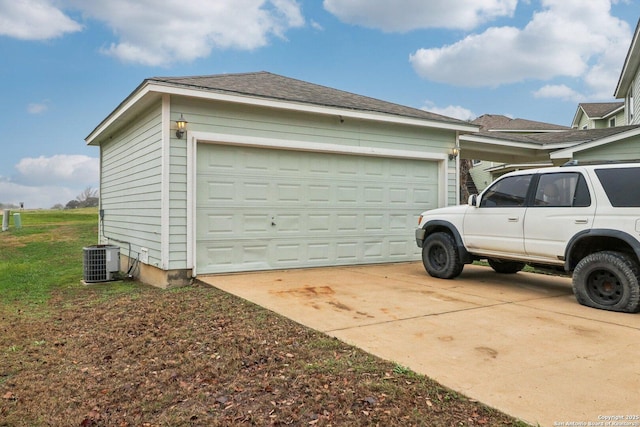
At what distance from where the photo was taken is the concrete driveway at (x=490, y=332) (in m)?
2.68

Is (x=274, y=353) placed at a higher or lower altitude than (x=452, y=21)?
lower

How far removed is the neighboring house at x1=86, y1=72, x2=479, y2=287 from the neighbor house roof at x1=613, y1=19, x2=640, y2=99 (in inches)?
314

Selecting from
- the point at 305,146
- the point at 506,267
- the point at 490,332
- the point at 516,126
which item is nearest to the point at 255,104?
the point at 305,146

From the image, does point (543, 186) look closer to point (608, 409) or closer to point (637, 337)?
point (637, 337)

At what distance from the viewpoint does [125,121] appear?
895 centimetres

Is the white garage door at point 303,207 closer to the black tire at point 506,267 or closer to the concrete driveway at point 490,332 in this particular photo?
the concrete driveway at point 490,332

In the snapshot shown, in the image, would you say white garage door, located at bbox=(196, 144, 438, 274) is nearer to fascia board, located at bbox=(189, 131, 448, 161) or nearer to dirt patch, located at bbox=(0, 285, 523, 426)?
fascia board, located at bbox=(189, 131, 448, 161)

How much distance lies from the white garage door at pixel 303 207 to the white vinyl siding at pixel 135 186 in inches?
31.7

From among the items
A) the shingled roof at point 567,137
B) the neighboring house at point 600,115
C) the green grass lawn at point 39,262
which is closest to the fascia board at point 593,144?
the shingled roof at point 567,137

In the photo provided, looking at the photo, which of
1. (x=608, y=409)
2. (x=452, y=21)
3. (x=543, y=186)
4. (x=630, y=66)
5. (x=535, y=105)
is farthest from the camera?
(x=535, y=105)

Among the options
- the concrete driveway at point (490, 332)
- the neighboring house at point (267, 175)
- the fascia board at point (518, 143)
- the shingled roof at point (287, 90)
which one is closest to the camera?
the concrete driveway at point (490, 332)

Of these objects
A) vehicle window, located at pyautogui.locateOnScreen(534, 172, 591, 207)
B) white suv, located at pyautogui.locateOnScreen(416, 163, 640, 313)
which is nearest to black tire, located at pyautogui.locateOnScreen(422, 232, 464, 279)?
white suv, located at pyautogui.locateOnScreen(416, 163, 640, 313)

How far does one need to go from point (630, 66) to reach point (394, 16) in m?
8.99

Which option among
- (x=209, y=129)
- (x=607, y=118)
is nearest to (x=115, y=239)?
(x=209, y=129)
